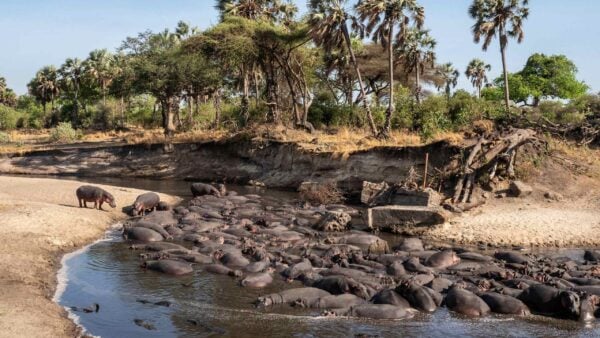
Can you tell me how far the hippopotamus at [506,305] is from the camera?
567 inches

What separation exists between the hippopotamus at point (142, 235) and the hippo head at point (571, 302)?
13455 mm

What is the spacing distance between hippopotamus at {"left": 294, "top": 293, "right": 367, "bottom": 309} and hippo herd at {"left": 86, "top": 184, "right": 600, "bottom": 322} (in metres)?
0.02

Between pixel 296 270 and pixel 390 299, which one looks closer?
pixel 390 299

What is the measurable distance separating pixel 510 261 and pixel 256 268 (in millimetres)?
8420

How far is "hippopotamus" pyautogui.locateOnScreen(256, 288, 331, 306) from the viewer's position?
47.4 feet

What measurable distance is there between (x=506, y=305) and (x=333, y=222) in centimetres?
1105

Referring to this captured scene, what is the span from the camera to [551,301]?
14.5 metres

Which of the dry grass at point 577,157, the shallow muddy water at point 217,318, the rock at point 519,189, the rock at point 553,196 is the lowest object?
the shallow muddy water at point 217,318

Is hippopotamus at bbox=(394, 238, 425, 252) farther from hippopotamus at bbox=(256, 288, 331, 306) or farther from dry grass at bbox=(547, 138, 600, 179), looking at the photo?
dry grass at bbox=(547, 138, 600, 179)

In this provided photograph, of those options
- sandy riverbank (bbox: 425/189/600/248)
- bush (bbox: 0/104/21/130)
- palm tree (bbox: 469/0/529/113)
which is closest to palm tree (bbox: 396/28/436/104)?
palm tree (bbox: 469/0/529/113)

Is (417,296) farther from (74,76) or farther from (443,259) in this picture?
(74,76)

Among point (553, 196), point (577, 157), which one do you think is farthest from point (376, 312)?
point (577, 157)

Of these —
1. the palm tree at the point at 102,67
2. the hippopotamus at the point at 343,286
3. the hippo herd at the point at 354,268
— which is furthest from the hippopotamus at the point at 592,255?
the palm tree at the point at 102,67

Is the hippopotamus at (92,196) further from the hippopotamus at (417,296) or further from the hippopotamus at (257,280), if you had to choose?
the hippopotamus at (417,296)
